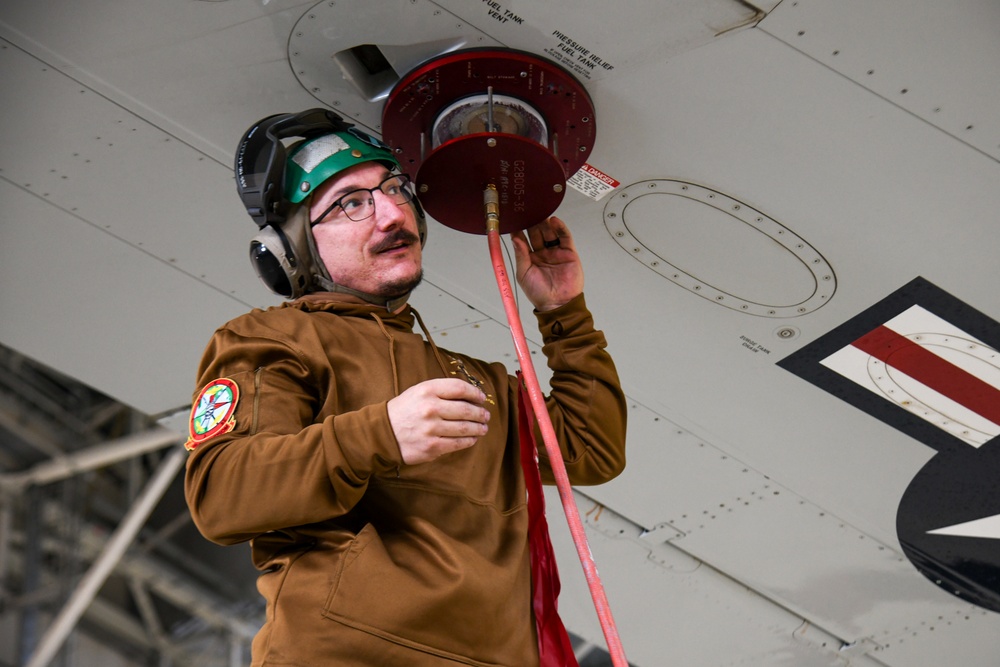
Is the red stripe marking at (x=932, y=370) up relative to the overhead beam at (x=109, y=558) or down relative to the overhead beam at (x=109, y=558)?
up

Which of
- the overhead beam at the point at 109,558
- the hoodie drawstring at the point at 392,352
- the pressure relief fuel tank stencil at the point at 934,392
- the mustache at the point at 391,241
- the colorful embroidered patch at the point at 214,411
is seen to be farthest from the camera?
the overhead beam at the point at 109,558

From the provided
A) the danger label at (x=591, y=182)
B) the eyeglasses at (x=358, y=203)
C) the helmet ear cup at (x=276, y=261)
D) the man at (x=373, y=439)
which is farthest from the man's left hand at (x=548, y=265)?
the helmet ear cup at (x=276, y=261)

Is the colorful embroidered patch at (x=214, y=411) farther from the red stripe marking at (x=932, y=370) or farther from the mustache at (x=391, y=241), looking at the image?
the red stripe marking at (x=932, y=370)

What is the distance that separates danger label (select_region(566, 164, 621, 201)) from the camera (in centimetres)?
271

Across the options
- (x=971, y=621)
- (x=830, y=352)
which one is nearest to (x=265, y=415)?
(x=830, y=352)

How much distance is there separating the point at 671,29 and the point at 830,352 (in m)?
1.10

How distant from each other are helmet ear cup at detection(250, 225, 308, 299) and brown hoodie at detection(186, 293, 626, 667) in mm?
66

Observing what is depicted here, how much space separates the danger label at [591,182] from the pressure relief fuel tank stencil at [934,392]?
77cm

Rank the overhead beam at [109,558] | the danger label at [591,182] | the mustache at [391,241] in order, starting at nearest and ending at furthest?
the mustache at [391,241] → the danger label at [591,182] → the overhead beam at [109,558]

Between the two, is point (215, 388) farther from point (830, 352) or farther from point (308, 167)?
point (830, 352)

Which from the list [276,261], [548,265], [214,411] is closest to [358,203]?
[276,261]

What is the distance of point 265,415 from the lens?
77.2 inches

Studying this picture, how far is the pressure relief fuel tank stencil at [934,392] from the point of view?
2.89m

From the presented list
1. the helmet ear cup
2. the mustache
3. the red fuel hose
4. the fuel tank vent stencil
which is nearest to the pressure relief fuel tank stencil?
the fuel tank vent stencil
